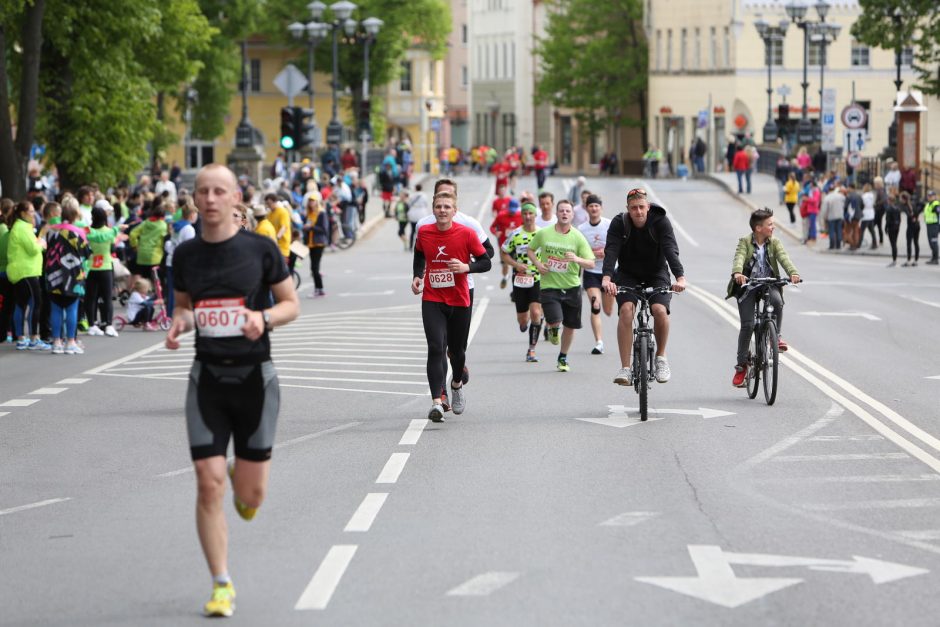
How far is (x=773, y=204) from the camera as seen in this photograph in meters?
64.4

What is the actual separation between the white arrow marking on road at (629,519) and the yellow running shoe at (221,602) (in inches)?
105

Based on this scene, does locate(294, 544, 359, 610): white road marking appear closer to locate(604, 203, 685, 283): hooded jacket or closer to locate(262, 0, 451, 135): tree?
locate(604, 203, 685, 283): hooded jacket

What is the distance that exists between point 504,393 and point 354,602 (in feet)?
29.8

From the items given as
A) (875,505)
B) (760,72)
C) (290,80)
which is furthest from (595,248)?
(760,72)

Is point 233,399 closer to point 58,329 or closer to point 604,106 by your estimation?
point 58,329

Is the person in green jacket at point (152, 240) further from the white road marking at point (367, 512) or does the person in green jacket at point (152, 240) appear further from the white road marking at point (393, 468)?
the white road marking at point (367, 512)

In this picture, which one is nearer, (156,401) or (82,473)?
(82,473)

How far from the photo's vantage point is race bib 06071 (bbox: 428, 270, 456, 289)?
15.0 meters

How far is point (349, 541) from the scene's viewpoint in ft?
32.7

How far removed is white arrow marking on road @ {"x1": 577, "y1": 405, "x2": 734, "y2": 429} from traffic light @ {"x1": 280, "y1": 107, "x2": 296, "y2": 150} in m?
21.8

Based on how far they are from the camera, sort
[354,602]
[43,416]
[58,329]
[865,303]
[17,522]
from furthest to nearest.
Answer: [865,303]
[58,329]
[43,416]
[17,522]
[354,602]

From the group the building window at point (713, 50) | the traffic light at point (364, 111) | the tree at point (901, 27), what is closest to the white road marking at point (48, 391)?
the tree at point (901, 27)

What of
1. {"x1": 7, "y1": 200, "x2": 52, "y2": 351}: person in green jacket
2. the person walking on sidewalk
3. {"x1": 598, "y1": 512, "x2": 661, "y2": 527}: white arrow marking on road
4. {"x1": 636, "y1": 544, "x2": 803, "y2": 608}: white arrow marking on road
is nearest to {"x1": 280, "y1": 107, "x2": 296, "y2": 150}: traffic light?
the person walking on sidewalk

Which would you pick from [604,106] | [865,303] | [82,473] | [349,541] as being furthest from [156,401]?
[604,106]
